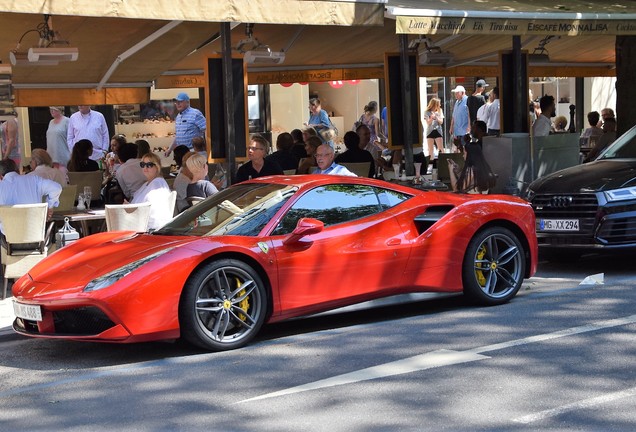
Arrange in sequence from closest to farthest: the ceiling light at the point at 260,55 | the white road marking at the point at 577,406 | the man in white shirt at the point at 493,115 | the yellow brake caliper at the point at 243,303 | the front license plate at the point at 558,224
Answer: the white road marking at the point at 577,406 < the yellow brake caliper at the point at 243,303 < the front license plate at the point at 558,224 < the ceiling light at the point at 260,55 < the man in white shirt at the point at 493,115

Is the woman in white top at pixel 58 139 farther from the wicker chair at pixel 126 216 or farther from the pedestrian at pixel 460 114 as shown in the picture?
the pedestrian at pixel 460 114

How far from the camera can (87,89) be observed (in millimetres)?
16531

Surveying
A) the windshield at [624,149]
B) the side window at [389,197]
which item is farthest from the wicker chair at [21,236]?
the windshield at [624,149]

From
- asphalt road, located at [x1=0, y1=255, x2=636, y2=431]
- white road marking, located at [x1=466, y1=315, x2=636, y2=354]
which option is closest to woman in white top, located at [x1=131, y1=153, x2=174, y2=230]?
asphalt road, located at [x1=0, y1=255, x2=636, y2=431]

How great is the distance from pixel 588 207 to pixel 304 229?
4164 mm

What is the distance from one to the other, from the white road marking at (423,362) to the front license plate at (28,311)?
2.11 meters

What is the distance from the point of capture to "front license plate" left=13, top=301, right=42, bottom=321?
25.9 ft

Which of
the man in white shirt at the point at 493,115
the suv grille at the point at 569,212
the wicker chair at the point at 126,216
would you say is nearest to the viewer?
the wicker chair at the point at 126,216

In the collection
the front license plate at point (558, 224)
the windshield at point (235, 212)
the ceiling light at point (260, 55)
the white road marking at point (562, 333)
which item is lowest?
the white road marking at point (562, 333)

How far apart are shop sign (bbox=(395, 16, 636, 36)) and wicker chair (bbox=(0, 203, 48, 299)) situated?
488 centimetres

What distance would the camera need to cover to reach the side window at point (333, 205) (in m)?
8.55

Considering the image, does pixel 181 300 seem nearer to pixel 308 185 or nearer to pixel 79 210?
pixel 308 185

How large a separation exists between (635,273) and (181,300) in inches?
214

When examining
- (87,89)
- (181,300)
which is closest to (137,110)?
(87,89)
